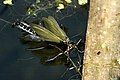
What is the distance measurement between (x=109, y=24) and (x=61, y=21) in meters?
0.39

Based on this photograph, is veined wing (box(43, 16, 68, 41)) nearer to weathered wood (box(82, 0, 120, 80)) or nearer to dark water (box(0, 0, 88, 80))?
dark water (box(0, 0, 88, 80))

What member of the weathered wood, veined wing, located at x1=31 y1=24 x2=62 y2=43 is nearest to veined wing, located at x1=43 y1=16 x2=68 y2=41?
veined wing, located at x1=31 y1=24 x2=62 y2=43

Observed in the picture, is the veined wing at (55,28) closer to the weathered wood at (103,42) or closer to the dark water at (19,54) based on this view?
the dark water at (19,54)

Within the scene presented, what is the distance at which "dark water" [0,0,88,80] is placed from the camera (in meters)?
2.45

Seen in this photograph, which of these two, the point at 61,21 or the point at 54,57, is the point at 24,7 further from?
the point at 54,57

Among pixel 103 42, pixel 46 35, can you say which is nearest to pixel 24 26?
pixel 46 35

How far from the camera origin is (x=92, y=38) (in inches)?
95.7

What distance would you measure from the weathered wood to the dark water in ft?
0.60

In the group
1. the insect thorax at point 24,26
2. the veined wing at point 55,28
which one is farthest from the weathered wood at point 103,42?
the insect thorax at point 24,26

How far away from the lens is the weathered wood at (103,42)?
7.51 feet

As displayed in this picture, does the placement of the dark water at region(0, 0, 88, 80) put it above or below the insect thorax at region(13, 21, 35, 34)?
below

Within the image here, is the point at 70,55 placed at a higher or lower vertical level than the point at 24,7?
lower

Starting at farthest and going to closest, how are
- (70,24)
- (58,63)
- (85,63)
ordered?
(70,24) → (58,63) → (85,63)

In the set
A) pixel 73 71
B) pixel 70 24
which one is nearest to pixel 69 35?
pixel 70 24
